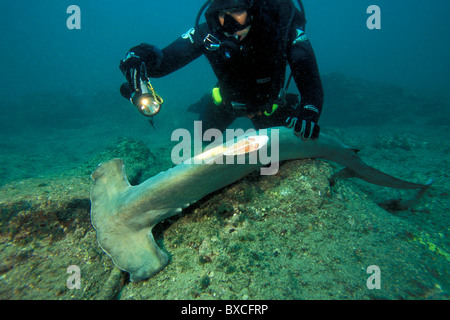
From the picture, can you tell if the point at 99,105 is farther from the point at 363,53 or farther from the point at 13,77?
the point at 363,53

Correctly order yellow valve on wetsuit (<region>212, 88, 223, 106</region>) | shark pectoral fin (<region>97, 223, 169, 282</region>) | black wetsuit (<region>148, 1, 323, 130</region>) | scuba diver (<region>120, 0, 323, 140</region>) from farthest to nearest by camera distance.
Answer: yellow valve on wetsuit (<region>212, 88, 223, 106</region>) → black wetsuit (<region>148, 1, 323, 130</region>) → scuba diver (<region>120, 0, 323, 140</region>) → shark pectoral fin (<region>97, 223, 169, 282</region>)

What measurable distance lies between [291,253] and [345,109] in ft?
61.0

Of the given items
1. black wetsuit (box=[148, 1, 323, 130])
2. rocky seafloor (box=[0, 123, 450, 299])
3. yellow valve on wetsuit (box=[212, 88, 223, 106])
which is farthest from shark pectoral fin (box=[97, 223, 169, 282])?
yellow valve on wetsuit (box=[212, 88, 223, 106])

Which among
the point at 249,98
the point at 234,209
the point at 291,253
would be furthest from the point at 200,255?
the point at 249,98

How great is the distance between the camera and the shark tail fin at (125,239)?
1.87 metres

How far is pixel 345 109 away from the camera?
1691 cm

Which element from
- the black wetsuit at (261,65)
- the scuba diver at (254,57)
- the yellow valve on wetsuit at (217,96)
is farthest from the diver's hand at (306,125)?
the yellow valve on wetsuit at (217,96)

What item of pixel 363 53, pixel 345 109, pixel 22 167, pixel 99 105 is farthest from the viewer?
pixel 363 53

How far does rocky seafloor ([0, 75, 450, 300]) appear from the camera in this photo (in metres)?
1.74

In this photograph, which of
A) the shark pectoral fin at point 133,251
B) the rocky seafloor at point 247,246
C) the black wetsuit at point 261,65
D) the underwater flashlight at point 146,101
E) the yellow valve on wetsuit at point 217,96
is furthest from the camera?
the yellow valve on wetsuit at point 217,96

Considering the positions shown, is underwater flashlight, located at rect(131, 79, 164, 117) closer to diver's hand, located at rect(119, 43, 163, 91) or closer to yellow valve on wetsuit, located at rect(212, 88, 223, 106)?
diver's hand, located at rect(119, 43, 163, 91)

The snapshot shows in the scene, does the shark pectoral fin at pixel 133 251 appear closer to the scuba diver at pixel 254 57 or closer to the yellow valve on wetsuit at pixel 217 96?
the scuba diver at pixel 254 57

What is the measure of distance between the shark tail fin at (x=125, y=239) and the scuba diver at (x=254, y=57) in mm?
A: 1537

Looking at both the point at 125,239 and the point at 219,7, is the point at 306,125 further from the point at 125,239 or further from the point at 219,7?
the point at 125,239
